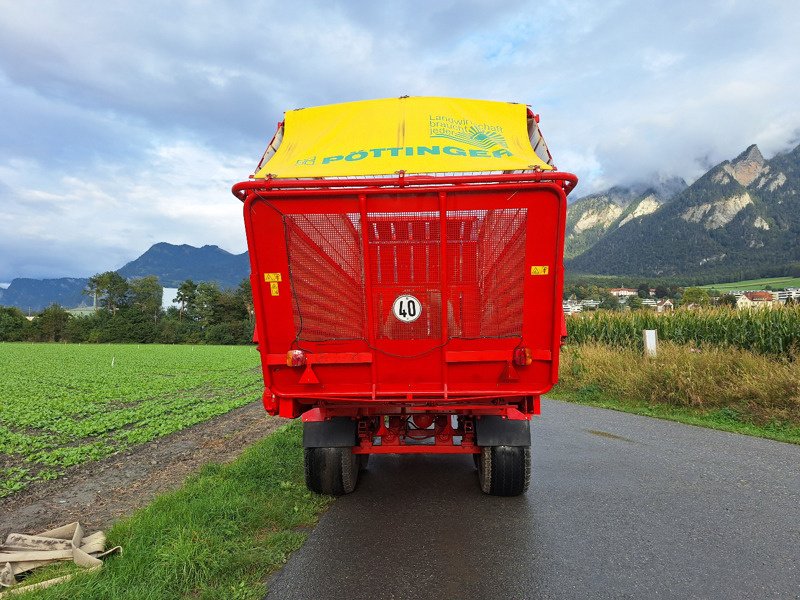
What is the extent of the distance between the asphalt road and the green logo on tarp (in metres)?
3.22

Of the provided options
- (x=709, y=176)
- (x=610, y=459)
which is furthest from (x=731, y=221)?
(x=610, y=459)

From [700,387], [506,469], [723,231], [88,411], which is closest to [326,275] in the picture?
[506,469]

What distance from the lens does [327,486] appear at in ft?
15.4

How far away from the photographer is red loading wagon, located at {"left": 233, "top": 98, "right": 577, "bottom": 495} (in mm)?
3537

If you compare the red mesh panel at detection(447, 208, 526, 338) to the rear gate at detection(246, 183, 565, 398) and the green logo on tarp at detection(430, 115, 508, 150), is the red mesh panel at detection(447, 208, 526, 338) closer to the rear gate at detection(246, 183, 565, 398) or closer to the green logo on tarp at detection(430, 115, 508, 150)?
the rear gate at detection(246, 183, 565, 398)

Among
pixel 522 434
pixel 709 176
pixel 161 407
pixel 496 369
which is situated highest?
pixel 709 176

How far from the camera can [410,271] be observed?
371 cm

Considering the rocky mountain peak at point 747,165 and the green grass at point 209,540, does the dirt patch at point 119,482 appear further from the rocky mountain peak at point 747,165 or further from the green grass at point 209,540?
the rocky mountain peak at point 747,165

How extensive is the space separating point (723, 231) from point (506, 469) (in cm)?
16702

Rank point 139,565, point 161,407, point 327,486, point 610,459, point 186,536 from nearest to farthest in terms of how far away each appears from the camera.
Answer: point 139,565, point 186,536, point 327,486, point 610,459, point 161,407

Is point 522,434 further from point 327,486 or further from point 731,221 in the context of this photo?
point 731,221

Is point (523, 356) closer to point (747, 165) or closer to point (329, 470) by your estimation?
point (329, 470)

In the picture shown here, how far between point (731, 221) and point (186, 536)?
176799 mm

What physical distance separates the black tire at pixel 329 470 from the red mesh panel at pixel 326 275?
4.65ft
